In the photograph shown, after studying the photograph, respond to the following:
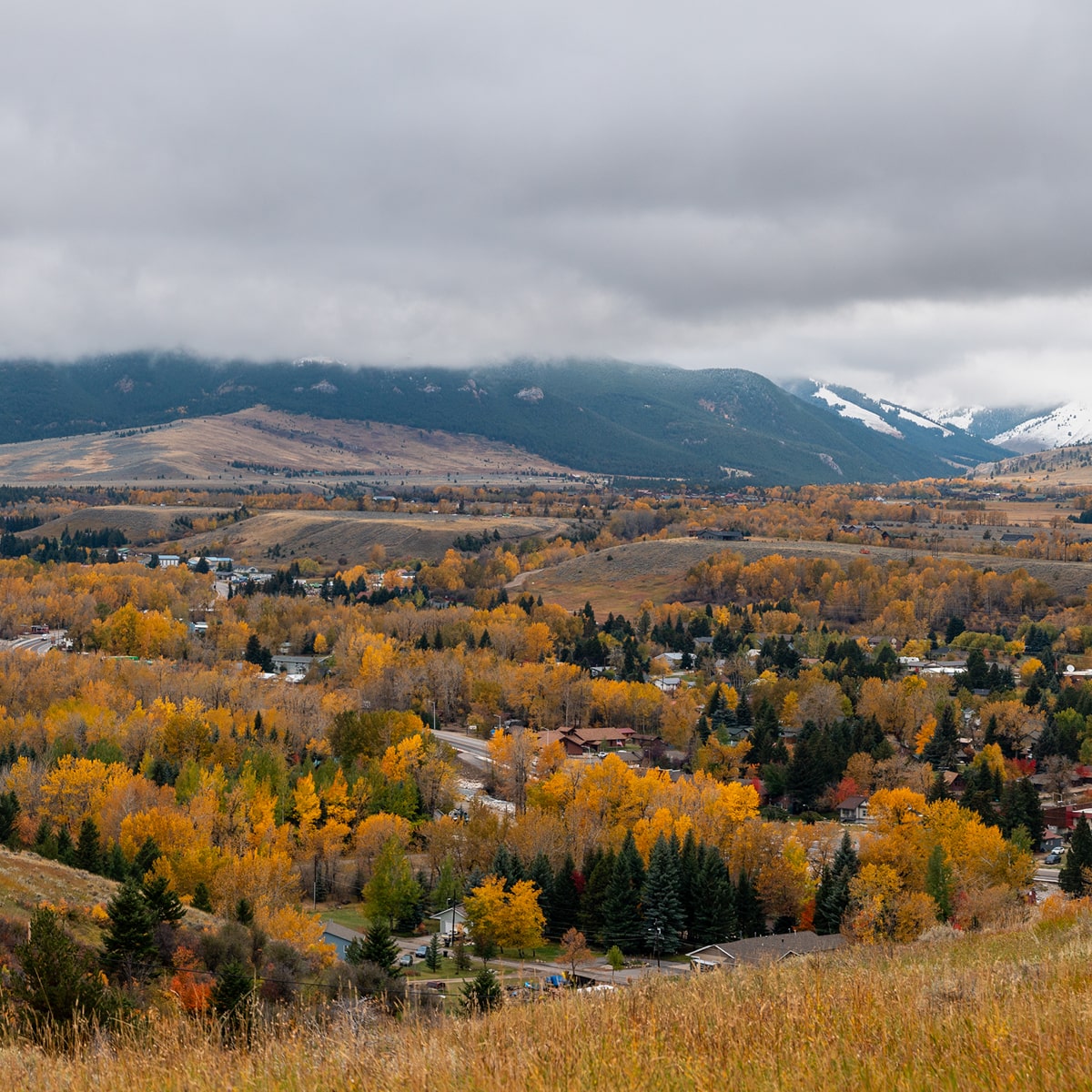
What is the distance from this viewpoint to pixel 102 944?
103 feet

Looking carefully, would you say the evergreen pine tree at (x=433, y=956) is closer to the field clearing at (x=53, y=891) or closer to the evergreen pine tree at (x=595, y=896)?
the evergreen pine tree at (x=595, y=896)

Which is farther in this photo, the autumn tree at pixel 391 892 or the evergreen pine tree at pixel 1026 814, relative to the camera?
the evergreen pine tree at pixel 1026 814

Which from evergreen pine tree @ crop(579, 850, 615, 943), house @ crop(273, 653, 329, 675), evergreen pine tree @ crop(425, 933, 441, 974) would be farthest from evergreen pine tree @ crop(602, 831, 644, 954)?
house @ crop(273, 653, 329, 675)

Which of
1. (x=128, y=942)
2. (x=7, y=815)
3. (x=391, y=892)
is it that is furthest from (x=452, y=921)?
(x=7, y=815)

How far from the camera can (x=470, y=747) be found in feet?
256

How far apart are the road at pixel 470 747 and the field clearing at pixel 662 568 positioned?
56345mm

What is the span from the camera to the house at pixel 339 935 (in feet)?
137

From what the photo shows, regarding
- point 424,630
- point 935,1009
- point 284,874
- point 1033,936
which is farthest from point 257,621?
point 935,1009

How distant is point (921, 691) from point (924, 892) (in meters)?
40.7

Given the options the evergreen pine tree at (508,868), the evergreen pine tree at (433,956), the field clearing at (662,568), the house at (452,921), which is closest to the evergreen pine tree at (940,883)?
the evergreen pine tree at (508,868)

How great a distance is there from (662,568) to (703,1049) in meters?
154

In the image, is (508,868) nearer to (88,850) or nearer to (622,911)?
(622,911)

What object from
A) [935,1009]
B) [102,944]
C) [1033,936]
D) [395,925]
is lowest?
[395,925]

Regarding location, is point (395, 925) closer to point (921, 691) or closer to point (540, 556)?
point (921, 691)
